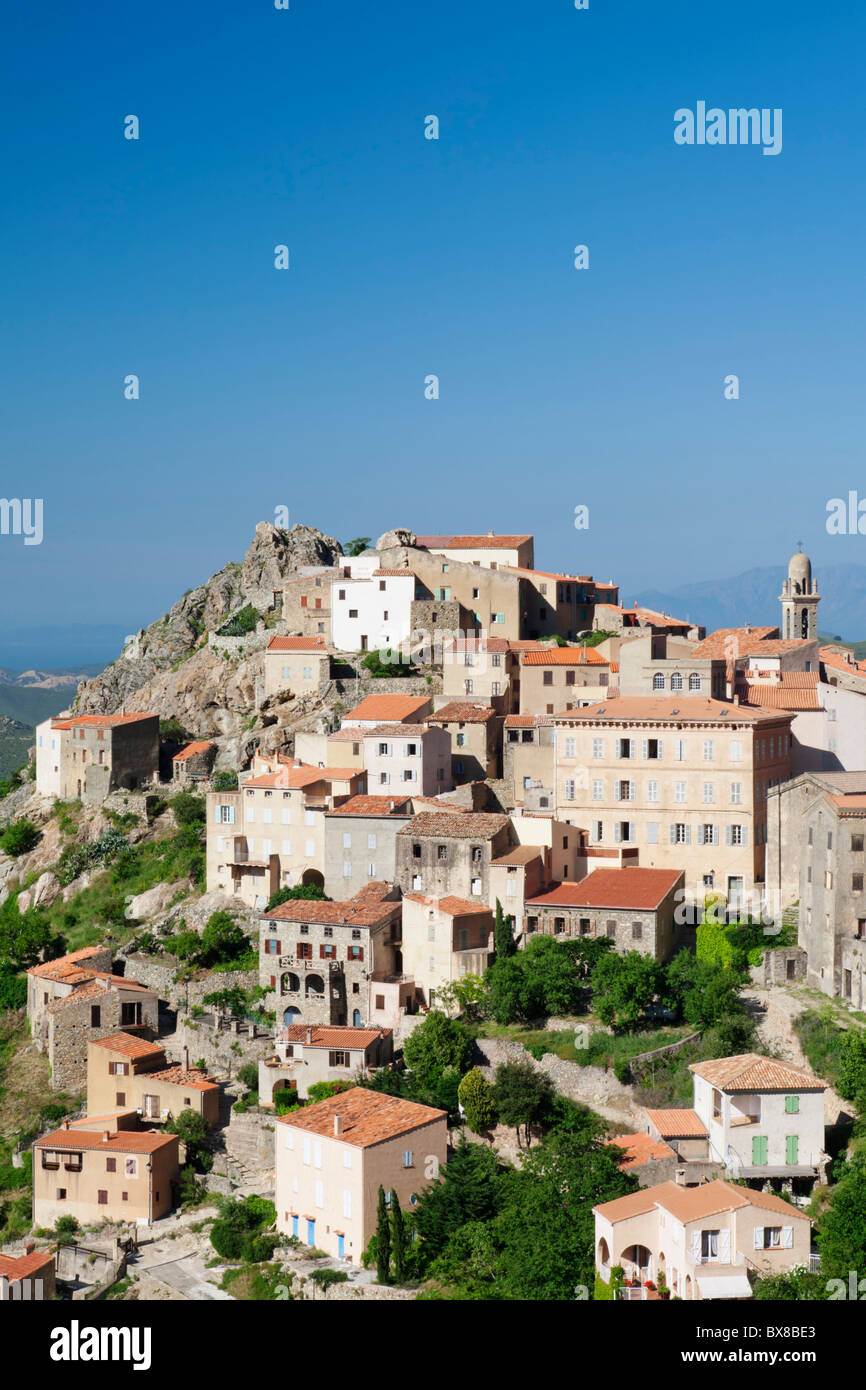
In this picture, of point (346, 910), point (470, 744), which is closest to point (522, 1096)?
point (346, 910)

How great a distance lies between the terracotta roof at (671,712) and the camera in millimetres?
50344

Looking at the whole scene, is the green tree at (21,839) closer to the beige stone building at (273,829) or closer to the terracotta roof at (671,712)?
the beige stone building at (273,829)

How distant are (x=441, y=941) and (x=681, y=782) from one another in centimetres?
1051

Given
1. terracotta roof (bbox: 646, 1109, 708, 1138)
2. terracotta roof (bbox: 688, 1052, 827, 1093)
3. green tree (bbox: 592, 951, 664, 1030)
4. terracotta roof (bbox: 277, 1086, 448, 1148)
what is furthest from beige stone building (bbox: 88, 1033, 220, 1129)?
terracotta roof (bbox: 688, 1052, 827, 1093)

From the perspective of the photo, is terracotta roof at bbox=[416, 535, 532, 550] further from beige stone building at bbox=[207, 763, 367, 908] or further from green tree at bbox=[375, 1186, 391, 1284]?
green tree at bbox=[375, 1186, 391, 1284]

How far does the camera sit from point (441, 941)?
157 ft

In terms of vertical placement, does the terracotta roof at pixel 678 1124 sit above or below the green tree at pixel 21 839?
below

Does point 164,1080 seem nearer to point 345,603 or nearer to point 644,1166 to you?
point 644,1166

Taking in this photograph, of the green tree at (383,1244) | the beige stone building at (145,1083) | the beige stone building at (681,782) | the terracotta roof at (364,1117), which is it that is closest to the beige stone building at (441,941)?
the terracotta roof at (364,1117)

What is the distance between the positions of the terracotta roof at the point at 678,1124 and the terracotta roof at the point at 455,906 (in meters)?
10.4

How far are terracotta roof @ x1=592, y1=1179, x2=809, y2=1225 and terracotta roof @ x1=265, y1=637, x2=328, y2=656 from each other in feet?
127
